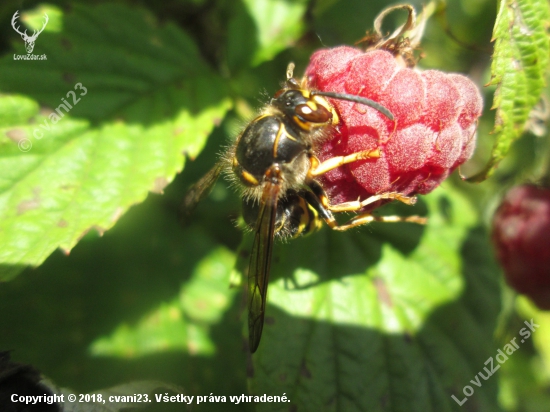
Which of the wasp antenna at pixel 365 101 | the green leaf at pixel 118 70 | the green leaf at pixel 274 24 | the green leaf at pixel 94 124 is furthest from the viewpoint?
the green leaf at pixel 274 24

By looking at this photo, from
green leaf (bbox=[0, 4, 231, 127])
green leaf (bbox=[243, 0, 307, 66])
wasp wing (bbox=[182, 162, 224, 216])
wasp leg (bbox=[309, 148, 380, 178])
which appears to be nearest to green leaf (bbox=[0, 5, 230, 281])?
green leaf (bbox=[0, 4, 231, 127])

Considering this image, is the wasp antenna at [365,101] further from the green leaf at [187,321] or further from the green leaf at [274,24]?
the green leaf at [187,321]

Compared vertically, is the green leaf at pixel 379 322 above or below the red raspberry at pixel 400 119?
below

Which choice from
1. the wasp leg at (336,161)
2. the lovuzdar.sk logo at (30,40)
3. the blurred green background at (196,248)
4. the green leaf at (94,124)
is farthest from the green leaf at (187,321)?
the lovuzdar.sk logo at (30,40)

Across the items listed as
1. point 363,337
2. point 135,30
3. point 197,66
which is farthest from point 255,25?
point 363,337

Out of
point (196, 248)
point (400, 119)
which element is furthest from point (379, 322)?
point (196, 248)

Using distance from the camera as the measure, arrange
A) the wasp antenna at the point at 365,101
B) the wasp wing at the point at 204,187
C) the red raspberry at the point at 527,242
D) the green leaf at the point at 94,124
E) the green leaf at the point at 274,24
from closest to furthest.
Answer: the wasp antenna at the point at 365,101, the green leaf at the point at 94,124, the wasp wing at the point at 204,187, the red raspberry at the point at 527,242, the green leaf at the point at 274,24

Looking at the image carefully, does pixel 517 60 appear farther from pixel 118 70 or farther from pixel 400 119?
pixel 118 70

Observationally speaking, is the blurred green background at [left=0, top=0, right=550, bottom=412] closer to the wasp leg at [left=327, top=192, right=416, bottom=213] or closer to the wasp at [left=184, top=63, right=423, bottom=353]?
the wasp at [left=184, top=63, right=423, bottom=353]
